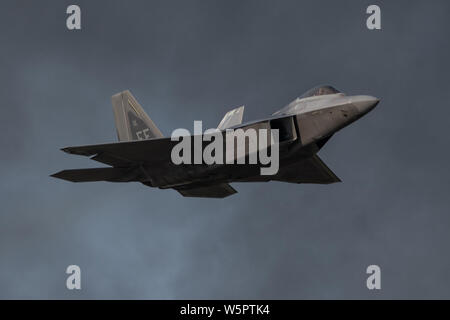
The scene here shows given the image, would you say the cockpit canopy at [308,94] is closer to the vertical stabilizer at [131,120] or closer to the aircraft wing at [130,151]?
the aircraft wing at [130,151]

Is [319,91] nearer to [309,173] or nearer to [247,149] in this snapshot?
[247,149]

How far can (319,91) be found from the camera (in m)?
27.2

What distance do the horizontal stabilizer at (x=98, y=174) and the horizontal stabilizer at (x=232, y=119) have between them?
451cm

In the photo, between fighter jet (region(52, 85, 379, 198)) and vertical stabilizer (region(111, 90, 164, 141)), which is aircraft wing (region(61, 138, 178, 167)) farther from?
vertical stabilizer (region(111, 90, 164, 141))

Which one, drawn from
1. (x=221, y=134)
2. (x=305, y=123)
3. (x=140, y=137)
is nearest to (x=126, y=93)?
(x=140, y=137)

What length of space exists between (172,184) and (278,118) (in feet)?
19.3

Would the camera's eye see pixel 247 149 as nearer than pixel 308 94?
Yes

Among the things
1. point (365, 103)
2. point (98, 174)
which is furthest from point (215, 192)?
point (365, 103)

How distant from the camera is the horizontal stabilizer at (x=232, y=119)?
29.0 meters

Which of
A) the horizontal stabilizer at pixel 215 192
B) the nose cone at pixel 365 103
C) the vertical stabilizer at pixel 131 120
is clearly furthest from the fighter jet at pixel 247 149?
the vertical stabilizer at pixel 131 120

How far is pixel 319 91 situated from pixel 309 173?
5667 mm

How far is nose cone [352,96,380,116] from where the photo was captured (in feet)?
81.8

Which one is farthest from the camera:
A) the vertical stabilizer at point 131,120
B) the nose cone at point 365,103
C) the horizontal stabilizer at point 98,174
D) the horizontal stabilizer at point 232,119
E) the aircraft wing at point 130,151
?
the vertical stabilizer at point 131,120

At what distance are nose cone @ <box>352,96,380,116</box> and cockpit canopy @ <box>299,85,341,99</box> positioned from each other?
1.89 metres
